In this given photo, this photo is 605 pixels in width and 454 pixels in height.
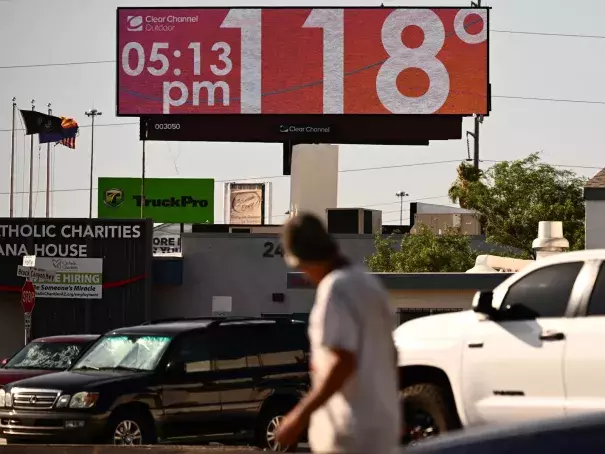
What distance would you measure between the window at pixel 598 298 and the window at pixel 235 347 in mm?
6930

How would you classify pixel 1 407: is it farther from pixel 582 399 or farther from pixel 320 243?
pixel 320 243

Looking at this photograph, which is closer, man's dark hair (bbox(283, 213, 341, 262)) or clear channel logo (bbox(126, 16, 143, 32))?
man's dark hair (bbox(283, 213, 341, 262))


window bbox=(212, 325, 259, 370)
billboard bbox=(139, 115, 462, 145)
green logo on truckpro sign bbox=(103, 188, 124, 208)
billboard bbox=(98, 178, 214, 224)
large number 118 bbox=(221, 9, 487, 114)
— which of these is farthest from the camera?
billboard bbox=(98, 178, 214, 224)

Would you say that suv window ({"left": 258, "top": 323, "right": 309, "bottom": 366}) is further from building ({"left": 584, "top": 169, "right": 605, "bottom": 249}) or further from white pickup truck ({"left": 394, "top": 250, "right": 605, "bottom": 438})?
building ({"left": 584, "top": 169, "right": 605, "bottom": 249})

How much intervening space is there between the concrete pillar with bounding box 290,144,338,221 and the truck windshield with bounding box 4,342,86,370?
2852cm

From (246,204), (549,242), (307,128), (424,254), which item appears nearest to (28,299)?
(549,242)

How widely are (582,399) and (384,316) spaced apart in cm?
395

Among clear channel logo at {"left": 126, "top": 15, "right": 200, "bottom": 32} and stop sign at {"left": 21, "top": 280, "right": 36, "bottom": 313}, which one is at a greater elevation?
clear channel logo at {"left": 126, "top": 15, "right": 200, "bottom": 32}

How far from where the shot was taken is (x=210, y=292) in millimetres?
51031

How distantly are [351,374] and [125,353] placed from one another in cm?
1035

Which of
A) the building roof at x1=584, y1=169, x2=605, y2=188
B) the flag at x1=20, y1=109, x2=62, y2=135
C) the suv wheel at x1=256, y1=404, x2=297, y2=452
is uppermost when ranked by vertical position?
the flag at x1=20, y1=109, x2=62, y2=135

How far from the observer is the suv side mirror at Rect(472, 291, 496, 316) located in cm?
1068

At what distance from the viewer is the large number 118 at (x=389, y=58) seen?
49906 mm

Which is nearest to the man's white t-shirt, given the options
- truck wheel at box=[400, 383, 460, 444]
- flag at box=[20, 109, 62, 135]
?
truck wheel at box=[400, 383, 460, 444]
